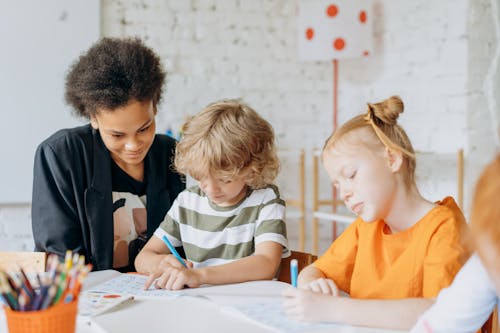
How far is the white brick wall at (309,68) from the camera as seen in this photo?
2.87 meters

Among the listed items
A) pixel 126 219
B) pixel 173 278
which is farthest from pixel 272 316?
pixel 126 219

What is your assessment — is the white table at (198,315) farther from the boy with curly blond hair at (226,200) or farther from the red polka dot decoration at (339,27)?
the red polka dot decoration at (339,27)

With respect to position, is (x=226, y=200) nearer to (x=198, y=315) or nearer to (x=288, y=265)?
(x=288, y=265)

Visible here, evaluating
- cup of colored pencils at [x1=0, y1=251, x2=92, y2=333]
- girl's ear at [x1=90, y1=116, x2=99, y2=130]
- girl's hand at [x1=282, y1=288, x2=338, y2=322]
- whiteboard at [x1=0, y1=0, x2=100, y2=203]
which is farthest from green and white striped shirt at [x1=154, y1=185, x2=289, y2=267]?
whiteboard at [x1=0, y1=0, x2=100, y2=203]

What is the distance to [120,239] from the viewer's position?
5.34 feet

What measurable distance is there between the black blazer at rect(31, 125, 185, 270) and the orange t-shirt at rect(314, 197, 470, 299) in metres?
0.60

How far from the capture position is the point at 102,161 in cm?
159

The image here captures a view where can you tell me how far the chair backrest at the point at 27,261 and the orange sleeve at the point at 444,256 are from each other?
2.57 ft

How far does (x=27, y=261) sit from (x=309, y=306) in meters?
0.65

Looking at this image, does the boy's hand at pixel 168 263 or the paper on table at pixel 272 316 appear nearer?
the paper on table at pixel 272 316

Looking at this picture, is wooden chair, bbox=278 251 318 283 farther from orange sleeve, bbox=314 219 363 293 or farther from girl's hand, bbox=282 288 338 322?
girl's hand, bbox=282 288 338 322

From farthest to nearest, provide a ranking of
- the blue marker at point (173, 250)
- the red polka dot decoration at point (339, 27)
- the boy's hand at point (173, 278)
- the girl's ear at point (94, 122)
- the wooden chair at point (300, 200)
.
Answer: the wooden chair at point (300, 200), the red polka dot decoration at point (339, 27), the girl's ear at point (94, 122), the blue marker at point (173, 250), the boy's hand at point (173, 278)

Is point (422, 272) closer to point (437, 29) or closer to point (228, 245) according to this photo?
point (228, 245)

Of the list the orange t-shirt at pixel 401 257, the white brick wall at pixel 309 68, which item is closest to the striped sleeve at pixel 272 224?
the orange t-shirt at pixel 401 257
